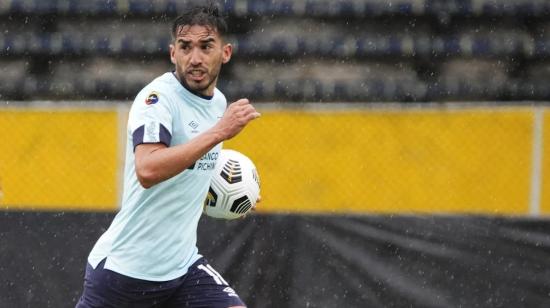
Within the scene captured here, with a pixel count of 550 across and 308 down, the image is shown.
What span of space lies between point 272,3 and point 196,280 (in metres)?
5.47

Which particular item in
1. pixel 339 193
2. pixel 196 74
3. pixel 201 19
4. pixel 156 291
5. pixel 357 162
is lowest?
pixel 339 193

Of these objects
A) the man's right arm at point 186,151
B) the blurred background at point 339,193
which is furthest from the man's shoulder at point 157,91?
the blurred background at point 339,193

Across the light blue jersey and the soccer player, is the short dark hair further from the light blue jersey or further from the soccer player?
the light blue jersey

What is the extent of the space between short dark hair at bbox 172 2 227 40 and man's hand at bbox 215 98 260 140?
579 millimetres

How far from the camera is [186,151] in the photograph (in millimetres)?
3545

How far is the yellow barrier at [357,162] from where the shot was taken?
22.5 feet

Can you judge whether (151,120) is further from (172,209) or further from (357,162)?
(357,162)

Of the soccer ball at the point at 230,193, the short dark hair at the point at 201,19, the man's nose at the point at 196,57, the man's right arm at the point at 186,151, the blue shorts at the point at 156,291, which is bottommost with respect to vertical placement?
the blue shorts at the point at 156,291

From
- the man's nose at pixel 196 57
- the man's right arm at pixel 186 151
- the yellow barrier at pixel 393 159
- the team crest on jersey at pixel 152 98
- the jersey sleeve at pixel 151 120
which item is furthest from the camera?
the yellow barrier at pixel 393 159

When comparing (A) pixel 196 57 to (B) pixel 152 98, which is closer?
(B) pixel 152 98

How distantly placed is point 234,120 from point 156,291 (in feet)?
3.13

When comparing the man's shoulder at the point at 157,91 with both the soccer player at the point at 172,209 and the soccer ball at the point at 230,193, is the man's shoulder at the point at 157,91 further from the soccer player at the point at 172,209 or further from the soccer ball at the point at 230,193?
the soccer ball at the point at 230,193

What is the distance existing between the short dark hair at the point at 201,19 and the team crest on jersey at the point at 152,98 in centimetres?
33

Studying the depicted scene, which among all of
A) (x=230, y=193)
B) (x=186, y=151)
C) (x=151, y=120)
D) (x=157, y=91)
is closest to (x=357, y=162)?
(x=230, y=193)
